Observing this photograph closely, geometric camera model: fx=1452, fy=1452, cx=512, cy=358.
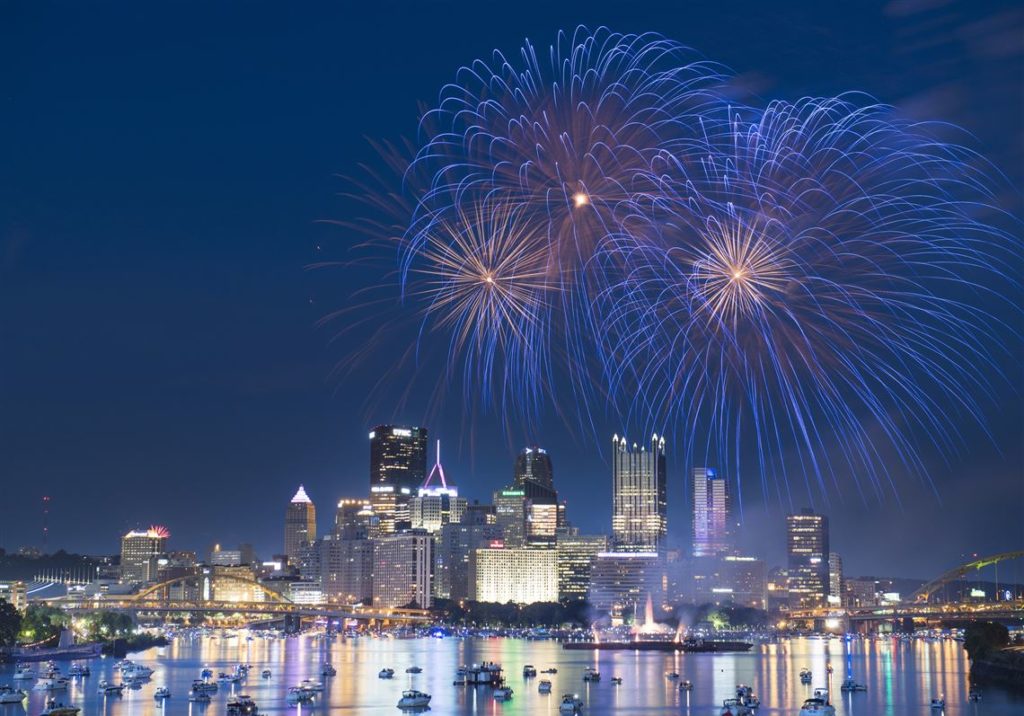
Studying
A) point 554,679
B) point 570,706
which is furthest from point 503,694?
point 554,679

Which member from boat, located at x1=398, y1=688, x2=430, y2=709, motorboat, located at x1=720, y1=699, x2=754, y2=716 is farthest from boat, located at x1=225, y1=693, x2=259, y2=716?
motorboat, located at x1=720, y1=699, x2=754, y2=716

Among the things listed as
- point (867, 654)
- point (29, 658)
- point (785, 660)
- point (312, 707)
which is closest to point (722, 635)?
point (867, 654)

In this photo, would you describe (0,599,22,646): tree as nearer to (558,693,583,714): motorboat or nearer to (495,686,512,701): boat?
(495,686,512,701): boat

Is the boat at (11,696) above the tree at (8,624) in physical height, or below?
below

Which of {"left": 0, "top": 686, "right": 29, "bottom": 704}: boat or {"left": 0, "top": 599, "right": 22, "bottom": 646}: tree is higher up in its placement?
{"left": 0, "top": 599, "right": 22, "bottom": 646}: tree

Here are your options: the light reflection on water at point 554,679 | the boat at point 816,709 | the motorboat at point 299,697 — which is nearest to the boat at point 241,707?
the light reflection on water at point 554,679

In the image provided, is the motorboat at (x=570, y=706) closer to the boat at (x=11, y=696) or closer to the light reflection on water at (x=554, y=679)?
the light reflection on water at (x=554, y=679)

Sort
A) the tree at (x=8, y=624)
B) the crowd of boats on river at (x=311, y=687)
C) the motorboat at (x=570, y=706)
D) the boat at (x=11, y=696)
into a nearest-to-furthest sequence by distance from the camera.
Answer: the motorboat at (x=570, y=706) → the crowd of boats on river at (x=311, y=687) → the boat at (x=11, y=696) → the tree at (x=8, y=624)
